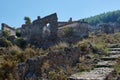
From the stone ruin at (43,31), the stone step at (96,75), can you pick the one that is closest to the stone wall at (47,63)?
the stone step at (96,75)

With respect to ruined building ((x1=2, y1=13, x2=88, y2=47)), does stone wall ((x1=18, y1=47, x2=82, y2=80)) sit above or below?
below

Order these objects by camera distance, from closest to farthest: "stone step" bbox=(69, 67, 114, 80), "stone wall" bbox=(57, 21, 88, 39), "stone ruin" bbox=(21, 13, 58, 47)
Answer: "stone step" bbox=(69, 67, 114, 80), "stone wall" bbox=(57, 21, 88, 39), "stone ruin" bbox=(21, 13, 58, 47)

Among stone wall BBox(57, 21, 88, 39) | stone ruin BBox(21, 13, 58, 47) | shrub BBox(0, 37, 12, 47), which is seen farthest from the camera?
shrub BBox(0, 37, 12, 47)

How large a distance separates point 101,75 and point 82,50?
12.8 ft

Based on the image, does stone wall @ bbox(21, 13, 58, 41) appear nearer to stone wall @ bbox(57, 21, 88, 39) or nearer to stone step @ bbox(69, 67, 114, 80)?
stone wall @ bbox(57, 21, 88, 39)

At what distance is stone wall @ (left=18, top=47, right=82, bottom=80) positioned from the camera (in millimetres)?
10844

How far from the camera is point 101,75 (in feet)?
26.3

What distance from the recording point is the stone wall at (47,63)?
10.8 metres

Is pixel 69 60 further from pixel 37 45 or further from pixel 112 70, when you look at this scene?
pixel 37 45

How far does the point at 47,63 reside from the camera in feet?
36.1

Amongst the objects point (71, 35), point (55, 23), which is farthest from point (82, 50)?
point (55, 23)

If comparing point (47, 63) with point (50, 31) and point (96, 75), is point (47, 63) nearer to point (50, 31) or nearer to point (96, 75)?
point (96, 75)

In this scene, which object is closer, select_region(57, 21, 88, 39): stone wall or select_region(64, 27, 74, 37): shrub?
select_region(64, 27, 74, 37): shrub

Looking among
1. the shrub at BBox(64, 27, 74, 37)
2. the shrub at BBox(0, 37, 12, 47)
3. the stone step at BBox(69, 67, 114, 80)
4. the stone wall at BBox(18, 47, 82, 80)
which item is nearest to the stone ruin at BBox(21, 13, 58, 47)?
the shrub at BBox(64, 27, 74, 37)
